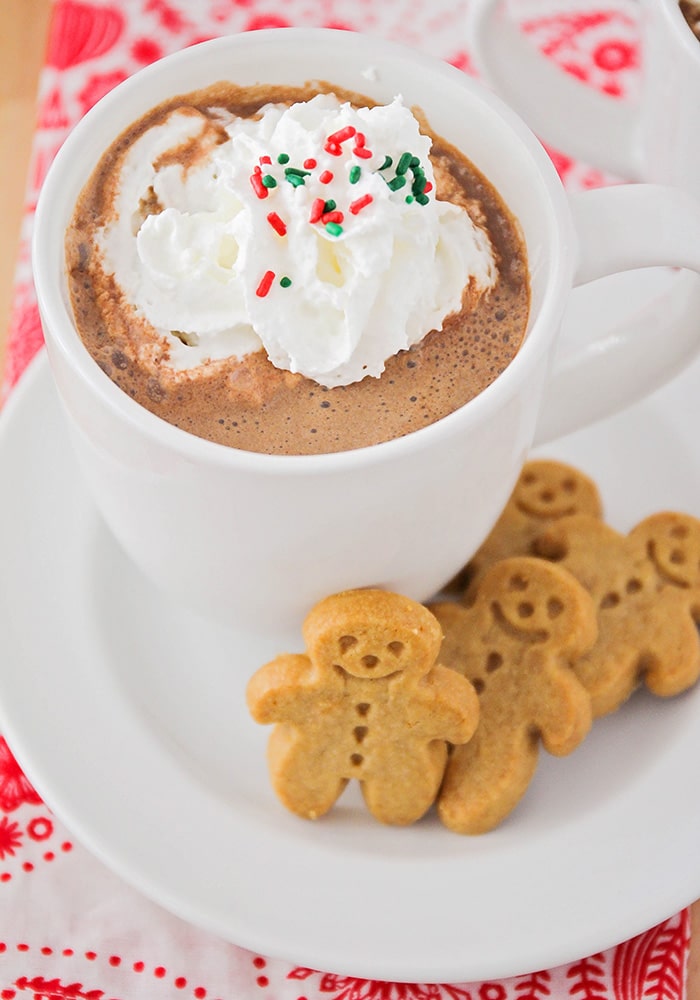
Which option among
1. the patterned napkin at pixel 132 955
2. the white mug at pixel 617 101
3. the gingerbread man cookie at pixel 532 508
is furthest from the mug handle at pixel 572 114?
the patterned napkin at pixel 132 955

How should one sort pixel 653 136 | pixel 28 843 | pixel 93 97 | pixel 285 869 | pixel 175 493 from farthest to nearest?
pixel 93 97 < pixel 653 136 < pixel 28 843 < pixel 285 869 < pixel 175 493

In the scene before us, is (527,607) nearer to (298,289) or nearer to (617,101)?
(298,289)

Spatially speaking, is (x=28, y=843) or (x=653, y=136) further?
(x=653, y=136)

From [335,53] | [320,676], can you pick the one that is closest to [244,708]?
[320,676]

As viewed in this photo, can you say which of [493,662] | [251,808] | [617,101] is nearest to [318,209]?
[493,662]

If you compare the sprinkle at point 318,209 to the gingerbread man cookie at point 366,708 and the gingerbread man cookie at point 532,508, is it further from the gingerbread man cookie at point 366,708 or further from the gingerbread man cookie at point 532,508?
the gingerbread man cookie at point 532,508

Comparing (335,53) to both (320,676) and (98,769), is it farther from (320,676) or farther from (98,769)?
(98,769)
